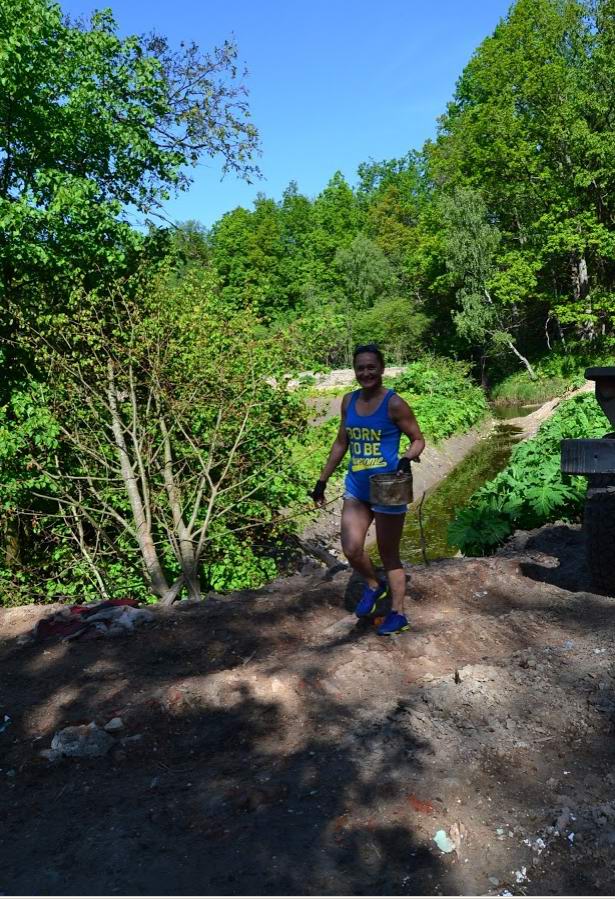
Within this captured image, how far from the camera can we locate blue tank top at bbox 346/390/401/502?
4996 mm

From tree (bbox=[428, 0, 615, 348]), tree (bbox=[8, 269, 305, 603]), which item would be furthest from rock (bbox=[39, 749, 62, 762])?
tree (bbox=[428, 0, 615, 348])

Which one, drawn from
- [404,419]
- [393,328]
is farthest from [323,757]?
[393,328]

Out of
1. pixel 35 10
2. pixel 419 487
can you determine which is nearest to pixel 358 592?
pixel 35 10

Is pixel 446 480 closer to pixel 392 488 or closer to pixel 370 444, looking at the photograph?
pixel 370 444

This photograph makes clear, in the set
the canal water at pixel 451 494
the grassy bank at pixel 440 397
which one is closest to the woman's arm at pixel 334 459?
the canal water at pixel 451 494

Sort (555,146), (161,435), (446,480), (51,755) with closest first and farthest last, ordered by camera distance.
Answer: (51,755) < (161,435) < (446,480) < (555,146)

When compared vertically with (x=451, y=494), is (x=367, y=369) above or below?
above

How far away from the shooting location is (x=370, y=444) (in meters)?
5.05

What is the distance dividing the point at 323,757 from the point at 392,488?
6.04 feet

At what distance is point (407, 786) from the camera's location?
10.7 feet

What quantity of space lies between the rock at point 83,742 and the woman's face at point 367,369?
2.61 m

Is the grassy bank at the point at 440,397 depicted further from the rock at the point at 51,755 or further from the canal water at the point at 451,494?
the rock at the point at 51,755

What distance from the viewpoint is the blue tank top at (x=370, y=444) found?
500cm

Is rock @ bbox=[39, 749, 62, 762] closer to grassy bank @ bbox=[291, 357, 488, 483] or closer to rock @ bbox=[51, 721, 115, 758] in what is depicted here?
rock @ bbox=[51, 721, 115, 758]
